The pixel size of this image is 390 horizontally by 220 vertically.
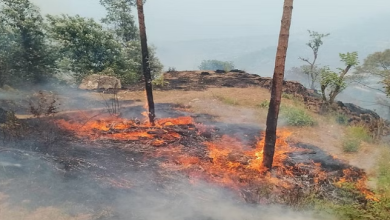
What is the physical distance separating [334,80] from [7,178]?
14.2 m

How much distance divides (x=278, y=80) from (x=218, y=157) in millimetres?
2892

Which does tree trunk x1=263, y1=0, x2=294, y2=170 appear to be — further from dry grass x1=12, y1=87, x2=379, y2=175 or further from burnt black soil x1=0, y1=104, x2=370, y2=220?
dry grass x1=12, y1=87, x2=379, y2=175

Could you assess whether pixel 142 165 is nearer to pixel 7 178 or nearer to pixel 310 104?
pixel 7 178

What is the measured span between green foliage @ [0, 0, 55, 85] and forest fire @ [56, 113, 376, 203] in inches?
303

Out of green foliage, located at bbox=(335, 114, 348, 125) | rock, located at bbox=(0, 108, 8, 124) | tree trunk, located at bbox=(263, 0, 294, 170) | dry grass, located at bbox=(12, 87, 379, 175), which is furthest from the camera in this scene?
green foliage, located at bbox=(335, 114, 348, 125)

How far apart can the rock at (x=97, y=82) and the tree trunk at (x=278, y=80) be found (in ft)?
44.9

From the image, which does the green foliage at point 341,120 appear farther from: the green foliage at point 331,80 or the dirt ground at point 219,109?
the green foliage at point 331,80

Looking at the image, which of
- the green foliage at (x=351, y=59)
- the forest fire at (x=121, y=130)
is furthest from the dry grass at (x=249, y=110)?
the forest fire at (x=121, y=130)

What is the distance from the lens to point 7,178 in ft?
22.1

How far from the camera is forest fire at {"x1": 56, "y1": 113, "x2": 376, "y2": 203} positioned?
23.5ft

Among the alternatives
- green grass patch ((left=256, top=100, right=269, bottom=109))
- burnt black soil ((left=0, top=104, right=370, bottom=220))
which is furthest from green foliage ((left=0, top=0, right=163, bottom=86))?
green grass patch ((left=256, top=100, right=269, bottom=109))

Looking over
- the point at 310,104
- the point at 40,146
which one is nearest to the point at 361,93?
the point at 310,104

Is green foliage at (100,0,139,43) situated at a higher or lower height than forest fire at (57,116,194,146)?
higher

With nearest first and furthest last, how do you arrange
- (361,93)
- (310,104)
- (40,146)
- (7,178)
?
(7,178) < (40,146) < (310,104) < (361,93)
